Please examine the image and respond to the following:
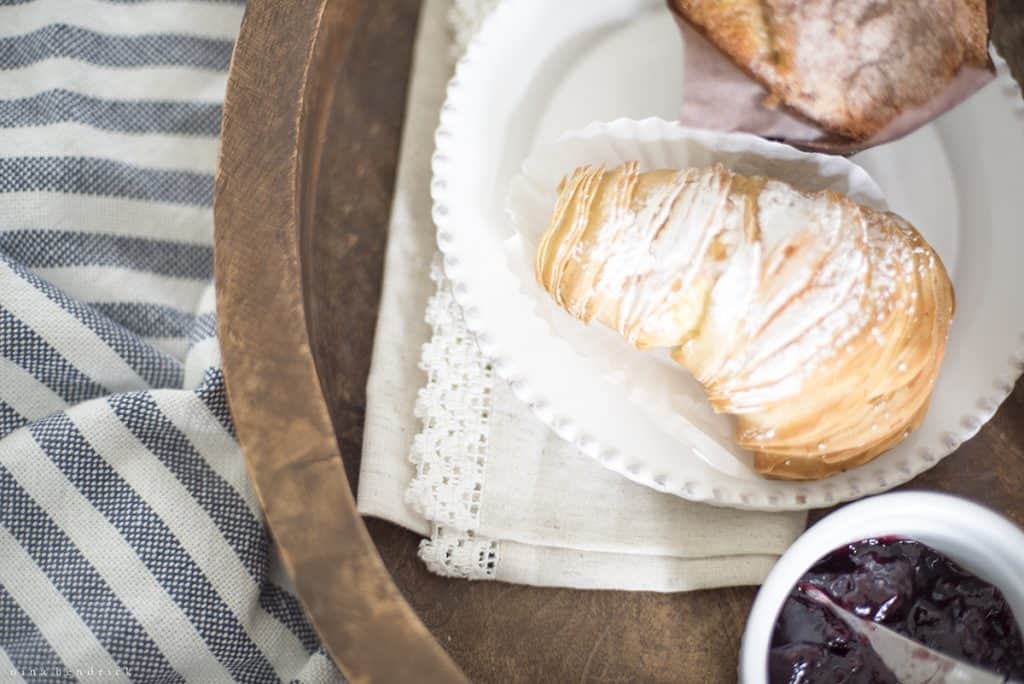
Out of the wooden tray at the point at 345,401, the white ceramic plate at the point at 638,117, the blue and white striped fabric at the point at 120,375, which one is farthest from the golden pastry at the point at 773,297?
the blue and white striped fabric at the point at 120,375

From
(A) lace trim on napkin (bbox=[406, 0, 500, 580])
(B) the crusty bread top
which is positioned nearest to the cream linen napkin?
(A) lace trim on napkin (bbox=[406, 0, 500, 580])

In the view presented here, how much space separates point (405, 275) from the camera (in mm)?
899

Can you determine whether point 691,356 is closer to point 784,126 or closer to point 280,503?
point 784,126

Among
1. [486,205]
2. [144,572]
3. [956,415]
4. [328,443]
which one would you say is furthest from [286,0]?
[956,415]

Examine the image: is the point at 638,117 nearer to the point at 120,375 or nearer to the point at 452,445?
the point at 452,445

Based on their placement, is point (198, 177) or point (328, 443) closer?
point (328, 443)

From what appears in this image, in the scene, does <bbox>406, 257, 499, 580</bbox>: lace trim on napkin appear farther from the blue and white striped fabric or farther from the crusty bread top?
the crusty bread top

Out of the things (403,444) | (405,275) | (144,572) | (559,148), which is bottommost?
(144,572)

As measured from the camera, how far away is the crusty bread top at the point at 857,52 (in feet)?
2.50

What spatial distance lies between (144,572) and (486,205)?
17.7 inches

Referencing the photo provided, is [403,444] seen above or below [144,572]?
above

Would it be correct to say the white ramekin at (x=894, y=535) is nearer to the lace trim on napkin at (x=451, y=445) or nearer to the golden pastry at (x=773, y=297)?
the golden pastry at (x=773, y=297)

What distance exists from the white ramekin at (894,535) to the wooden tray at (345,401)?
0.14 metres

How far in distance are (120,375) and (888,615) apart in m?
0.72
